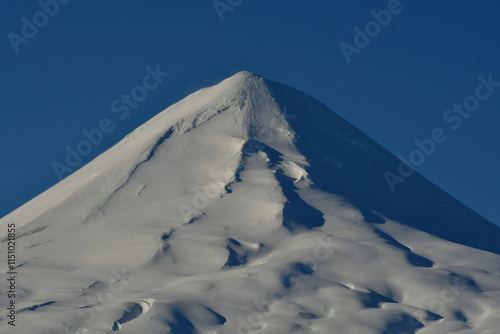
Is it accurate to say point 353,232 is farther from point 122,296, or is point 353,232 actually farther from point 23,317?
point 23,317

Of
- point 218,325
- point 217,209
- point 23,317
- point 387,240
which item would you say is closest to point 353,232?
point 387,240

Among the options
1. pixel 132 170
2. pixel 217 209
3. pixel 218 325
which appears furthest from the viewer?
pixel 132 170

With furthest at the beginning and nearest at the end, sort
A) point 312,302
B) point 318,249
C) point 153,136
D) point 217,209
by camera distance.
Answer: point 153,136 → point 217,209 → point 318,249 → point 312,302

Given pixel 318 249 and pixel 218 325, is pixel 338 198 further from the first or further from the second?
pixel 218 325

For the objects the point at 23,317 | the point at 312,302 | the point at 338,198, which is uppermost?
the point at 338,198

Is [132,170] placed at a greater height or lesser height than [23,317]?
greater

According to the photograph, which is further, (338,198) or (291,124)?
(291,124)

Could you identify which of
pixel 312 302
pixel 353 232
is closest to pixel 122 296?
pixel 312 302
